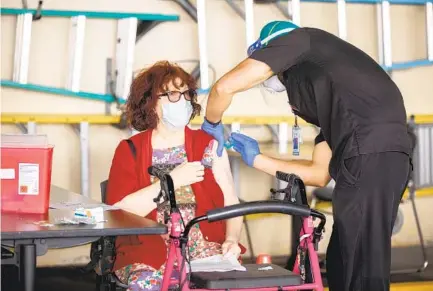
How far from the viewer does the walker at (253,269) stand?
2.47 m

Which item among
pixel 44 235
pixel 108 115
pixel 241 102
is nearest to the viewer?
pixel 44 235

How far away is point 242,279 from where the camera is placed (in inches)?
104

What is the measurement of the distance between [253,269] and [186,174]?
0.61 metres

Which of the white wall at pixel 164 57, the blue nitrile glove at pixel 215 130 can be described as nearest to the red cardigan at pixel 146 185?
the blue nitrile glove at pixel 215 130

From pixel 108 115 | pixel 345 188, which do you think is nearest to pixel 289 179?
pixel 345 188

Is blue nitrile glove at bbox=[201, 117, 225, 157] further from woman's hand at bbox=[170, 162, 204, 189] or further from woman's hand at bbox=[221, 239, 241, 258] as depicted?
woman's hand at bbox=[221, 239, 241, 258]

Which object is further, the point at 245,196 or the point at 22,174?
the point at 245,196

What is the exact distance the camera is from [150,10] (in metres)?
5.41

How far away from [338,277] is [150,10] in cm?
297

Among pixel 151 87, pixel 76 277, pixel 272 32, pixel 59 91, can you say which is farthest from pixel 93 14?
pixel 272 32

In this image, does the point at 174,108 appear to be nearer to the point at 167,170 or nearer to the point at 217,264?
the point at 167,170

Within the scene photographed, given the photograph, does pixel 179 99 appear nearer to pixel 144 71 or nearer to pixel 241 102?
pixel 144 71

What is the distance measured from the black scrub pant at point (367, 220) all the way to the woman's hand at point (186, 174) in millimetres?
674

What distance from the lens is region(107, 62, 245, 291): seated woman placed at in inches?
123
